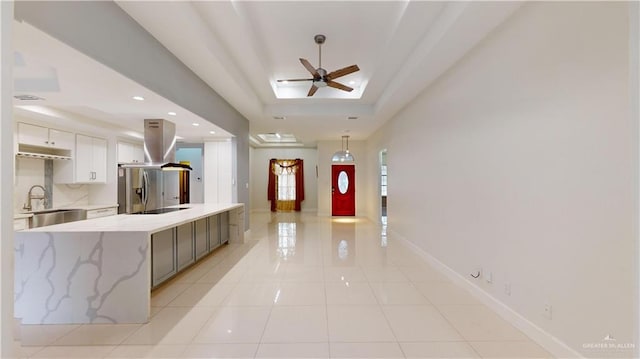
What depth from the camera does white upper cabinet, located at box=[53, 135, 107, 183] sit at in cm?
461

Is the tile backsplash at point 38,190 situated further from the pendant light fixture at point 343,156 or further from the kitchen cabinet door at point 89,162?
the pendant light fixture at point 343,156

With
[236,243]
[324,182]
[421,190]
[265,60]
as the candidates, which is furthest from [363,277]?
[324,182]

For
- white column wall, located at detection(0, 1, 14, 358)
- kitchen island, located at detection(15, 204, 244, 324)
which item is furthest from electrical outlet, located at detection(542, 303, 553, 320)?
kitchen island, located at detection(15, 204, 244, 324)

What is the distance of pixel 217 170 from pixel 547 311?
5.52 metres

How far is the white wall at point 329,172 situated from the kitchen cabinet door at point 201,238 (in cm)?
519

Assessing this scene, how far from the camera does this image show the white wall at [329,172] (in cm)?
930

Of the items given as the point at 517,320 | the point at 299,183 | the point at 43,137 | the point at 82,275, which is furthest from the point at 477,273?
the point at 299,183

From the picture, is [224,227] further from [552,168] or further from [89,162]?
[552,168]

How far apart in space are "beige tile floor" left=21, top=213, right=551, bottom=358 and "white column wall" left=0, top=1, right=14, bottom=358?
5.82ft

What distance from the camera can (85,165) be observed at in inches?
190

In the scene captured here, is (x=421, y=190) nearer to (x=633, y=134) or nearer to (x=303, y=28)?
(x=303, y=28)

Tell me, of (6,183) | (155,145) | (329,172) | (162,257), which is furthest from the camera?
(329,172)

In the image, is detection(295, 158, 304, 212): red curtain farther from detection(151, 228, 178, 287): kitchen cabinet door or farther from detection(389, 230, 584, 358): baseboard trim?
detection(389, 230, 584, 358): baseboard trim

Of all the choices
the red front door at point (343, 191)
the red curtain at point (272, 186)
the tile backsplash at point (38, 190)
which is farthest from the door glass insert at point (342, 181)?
the tile backsplash at point (38, 190)
